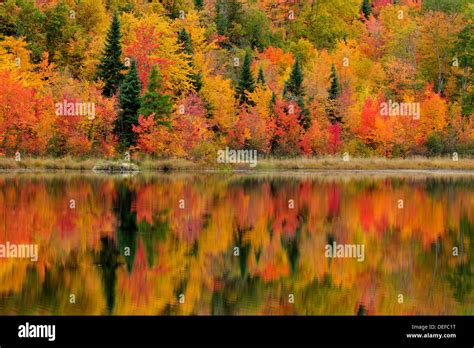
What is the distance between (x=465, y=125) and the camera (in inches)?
2936

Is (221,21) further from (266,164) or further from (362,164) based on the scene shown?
(362,164)

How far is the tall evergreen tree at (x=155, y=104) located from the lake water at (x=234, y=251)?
21.1m

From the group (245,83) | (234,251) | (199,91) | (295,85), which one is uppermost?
(245,83)

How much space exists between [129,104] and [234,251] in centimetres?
4198

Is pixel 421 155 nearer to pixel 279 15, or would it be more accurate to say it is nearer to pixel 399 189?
pixel 399 189

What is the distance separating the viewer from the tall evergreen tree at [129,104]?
210 feet

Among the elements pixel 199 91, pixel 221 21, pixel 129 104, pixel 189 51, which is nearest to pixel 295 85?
pixel 199 91

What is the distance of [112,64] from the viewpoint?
66938 mm

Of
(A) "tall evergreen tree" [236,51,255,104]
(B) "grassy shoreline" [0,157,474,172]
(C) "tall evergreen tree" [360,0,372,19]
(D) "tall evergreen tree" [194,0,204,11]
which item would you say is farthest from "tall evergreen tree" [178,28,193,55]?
(C) "tall evergreen tree" [360,0,372,19]

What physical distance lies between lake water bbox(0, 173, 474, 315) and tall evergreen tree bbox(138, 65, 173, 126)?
21.1 metres

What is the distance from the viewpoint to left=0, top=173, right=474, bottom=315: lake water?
17.5 m

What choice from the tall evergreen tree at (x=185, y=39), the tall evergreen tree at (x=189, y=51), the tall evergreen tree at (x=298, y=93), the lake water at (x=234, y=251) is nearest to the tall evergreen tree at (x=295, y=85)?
the tall evergreen tree at (x=298, y=93)

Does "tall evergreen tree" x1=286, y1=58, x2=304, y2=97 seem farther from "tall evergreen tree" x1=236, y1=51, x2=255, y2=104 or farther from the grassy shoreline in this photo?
the grassy shoreline

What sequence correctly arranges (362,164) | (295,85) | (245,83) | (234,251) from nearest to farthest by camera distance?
(234,251), (362,164), (295,85), (245,83)
